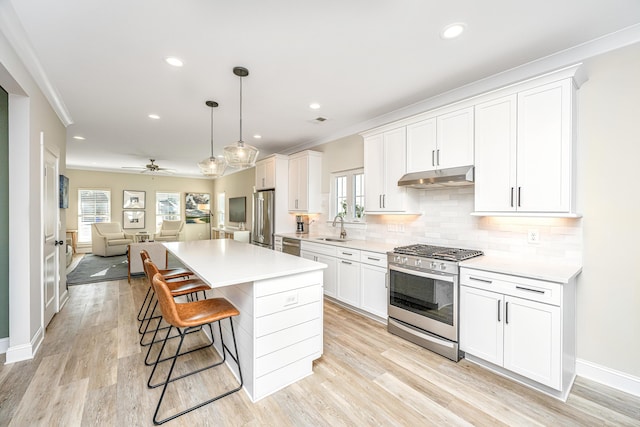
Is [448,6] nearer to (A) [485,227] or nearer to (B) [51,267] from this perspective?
(A) [485,227]

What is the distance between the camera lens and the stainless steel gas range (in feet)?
8.20

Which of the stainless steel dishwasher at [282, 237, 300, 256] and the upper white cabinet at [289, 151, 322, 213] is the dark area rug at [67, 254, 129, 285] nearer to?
the stainless steel dishwasher at [282, 237, 300, 256]

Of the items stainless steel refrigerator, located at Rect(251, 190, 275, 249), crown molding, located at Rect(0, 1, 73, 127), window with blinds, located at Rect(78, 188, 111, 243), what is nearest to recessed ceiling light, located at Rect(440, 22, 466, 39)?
crown molding, located at Rect(0, 1, 73, 127)

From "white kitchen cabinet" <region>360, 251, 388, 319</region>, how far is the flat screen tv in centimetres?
557

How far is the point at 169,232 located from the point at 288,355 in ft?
24.8

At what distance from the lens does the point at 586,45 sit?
7.18 feet

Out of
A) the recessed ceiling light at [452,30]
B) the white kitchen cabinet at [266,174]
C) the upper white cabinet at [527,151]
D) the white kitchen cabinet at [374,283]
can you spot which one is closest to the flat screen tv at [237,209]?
the white kitchen cabinet at [266,174]

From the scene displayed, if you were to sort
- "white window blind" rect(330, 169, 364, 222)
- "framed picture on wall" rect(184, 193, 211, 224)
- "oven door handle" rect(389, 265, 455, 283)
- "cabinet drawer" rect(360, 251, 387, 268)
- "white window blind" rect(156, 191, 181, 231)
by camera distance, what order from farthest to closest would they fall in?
"framed picture on wall" rect(184, 193, 211, 224) → "white window blind" rect(156, 191, 181, 231) → "white window blind" rect(330, 169, 364, 222) → "cabinet drawer" rect(360, 251, 387, 268) → "oven door handle" rect(389, 265, 455, 283)

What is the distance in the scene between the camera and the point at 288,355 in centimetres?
212

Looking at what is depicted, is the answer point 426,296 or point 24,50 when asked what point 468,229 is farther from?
point 24,50

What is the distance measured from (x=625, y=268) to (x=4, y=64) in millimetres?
4828

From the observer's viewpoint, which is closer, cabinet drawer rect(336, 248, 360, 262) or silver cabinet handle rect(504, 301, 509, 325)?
silver cabinet handle rect(504, 301, 509, 325)

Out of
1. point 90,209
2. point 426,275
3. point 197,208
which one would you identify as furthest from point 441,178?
point 90,209

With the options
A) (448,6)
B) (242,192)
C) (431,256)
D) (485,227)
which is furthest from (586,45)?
(242,192)
